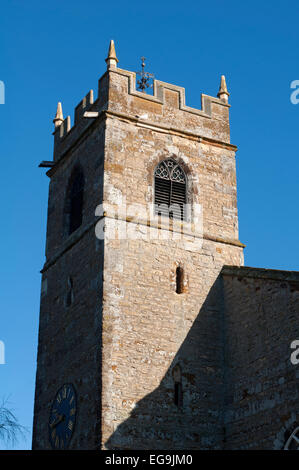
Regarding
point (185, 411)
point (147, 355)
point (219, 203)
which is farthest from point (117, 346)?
point (219, 203)

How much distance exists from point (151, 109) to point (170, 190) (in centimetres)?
232

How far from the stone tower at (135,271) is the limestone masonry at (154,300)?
33mm

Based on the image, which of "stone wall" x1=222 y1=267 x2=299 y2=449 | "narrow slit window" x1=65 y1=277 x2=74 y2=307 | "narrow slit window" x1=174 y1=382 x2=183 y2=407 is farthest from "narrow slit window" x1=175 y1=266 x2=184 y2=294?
"narrow slit window" x1=65 y1=277 x2=74 y2=307

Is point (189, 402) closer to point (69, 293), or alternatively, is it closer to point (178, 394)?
point (178, 394)

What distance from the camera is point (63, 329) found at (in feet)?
73.5

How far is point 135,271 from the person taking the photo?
21062 millimetres

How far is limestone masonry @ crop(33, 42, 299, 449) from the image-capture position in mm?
19359

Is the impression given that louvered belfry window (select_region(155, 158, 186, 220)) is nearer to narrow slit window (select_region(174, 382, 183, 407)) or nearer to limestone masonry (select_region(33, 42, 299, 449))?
limestone masonry (select_region(33, 42, 299, 449))

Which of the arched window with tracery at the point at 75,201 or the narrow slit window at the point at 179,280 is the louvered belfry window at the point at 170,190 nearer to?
the narrow slit window at the point at 179,280

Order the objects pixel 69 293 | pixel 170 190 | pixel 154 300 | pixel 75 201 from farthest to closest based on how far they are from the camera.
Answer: pixel 75 201
pixel 170 190
pixel 69 293
pixel 154 300

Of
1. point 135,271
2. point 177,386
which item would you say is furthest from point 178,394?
point 135,271

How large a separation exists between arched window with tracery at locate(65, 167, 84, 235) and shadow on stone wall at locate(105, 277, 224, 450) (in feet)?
13.9

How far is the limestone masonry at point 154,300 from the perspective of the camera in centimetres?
1936

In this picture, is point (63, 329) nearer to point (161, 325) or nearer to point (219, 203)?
point (161, 325)
